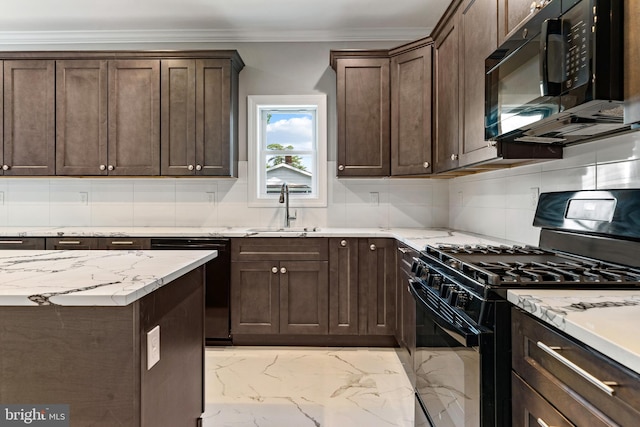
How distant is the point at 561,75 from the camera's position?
48.3 inches

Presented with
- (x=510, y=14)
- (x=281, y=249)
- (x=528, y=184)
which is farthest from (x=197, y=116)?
(x=528, y=184)

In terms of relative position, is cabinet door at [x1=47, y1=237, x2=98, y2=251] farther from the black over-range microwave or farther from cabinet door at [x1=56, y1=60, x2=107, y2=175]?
the black over-range microwave

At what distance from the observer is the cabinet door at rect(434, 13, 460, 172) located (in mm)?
2453

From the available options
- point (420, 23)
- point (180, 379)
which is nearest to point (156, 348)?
point (180, 379)

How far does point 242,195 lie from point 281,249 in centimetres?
88

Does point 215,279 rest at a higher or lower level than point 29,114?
lower

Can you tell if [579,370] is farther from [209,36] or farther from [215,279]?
[209,36]

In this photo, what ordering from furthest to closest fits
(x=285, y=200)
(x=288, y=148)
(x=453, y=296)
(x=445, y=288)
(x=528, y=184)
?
(x=288, y=148)
(x=285, y=200)
(x=528, y=184)
(x=445, y=288)
(x=453, y=296)

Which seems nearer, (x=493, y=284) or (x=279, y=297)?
(x=493, y=284)

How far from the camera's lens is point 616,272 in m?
1.30


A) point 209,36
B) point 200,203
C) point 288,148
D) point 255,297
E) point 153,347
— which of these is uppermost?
point 209,36

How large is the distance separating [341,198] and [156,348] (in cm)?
253

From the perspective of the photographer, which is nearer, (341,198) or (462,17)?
(462,17)

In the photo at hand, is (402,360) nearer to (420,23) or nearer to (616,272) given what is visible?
(616,272)
